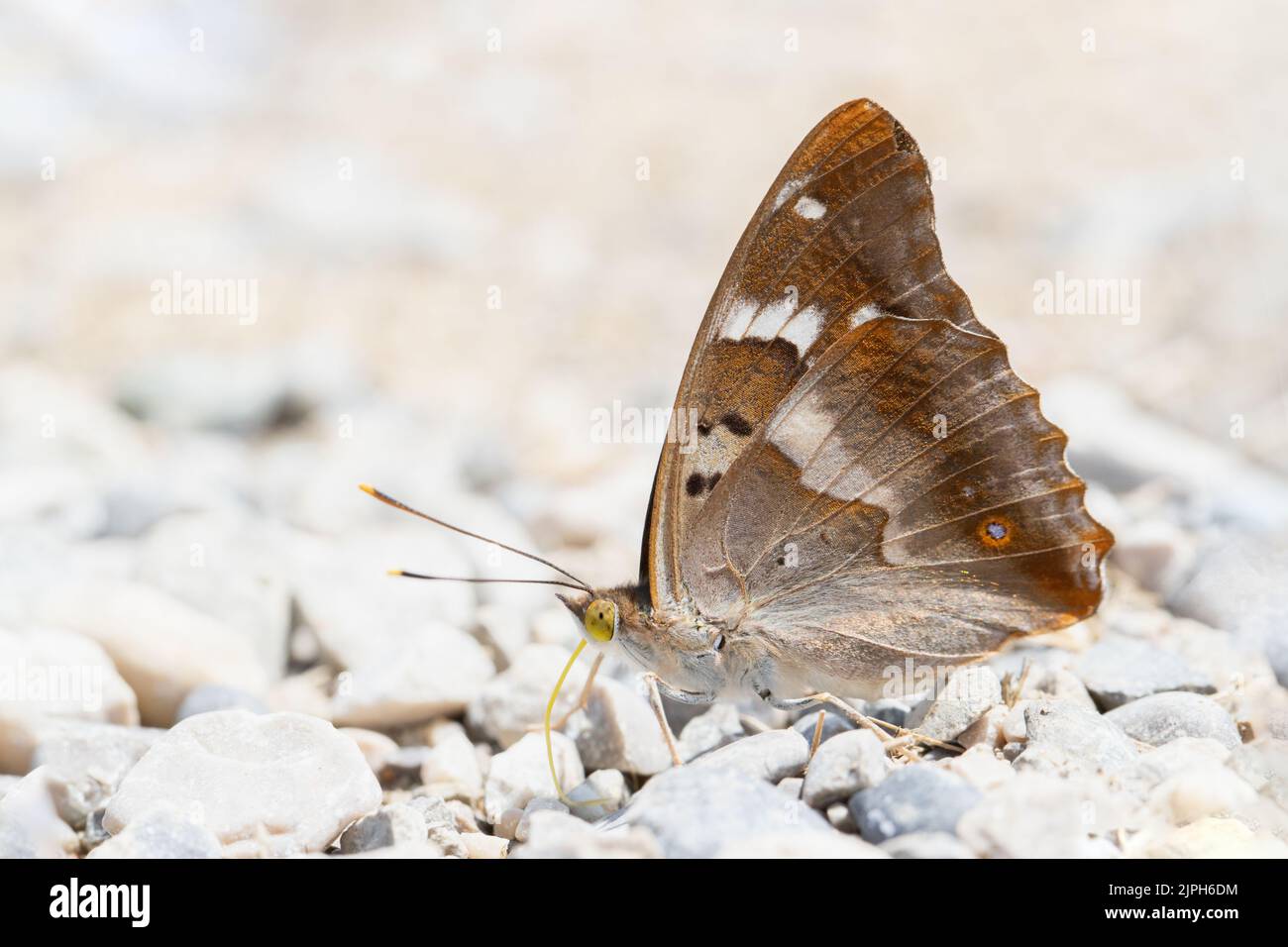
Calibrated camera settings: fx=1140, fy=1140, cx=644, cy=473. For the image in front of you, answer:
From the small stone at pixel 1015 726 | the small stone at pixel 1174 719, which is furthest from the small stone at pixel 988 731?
the small stone at pixel 1174 719

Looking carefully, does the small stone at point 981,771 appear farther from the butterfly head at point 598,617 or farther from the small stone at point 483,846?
the small stone at point 483,846

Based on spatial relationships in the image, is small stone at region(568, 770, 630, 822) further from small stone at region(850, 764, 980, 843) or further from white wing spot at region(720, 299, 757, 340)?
white wing spot at region(720, 299, 757, 340)

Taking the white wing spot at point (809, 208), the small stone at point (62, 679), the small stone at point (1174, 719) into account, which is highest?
the white wing spot at point (809, 208)

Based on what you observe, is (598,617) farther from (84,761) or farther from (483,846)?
(84,761)
